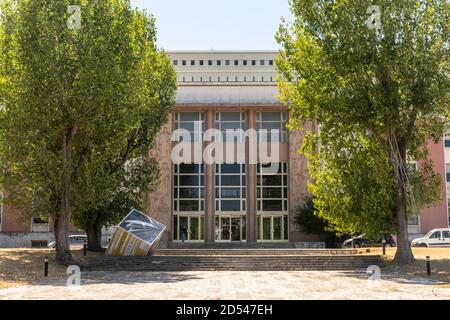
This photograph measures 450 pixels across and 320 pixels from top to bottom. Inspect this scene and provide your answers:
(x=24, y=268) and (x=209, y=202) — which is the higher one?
(x=209, y=202)

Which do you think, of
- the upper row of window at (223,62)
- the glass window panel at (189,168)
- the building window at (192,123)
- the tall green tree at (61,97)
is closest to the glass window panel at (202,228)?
the glass window panel at (189,168)

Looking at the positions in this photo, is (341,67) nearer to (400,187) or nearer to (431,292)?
(400,187)

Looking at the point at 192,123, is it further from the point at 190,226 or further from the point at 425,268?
the point at 425,268

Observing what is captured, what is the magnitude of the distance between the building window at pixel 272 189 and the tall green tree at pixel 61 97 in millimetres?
19937

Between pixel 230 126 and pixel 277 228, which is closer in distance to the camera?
pixel 277 228

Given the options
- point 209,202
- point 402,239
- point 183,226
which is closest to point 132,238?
point 402,239

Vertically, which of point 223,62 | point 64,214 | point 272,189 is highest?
point 223,62

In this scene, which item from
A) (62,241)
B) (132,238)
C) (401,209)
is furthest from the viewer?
(132,238)

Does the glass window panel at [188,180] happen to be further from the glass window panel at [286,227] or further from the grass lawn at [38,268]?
the grass lawn at [38,268]

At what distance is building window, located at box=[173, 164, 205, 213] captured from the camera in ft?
141

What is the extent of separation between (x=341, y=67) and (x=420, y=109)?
11.8 feet

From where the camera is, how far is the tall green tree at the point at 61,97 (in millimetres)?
22203

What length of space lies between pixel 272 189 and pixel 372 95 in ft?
71.5

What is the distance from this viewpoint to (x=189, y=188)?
142ft
